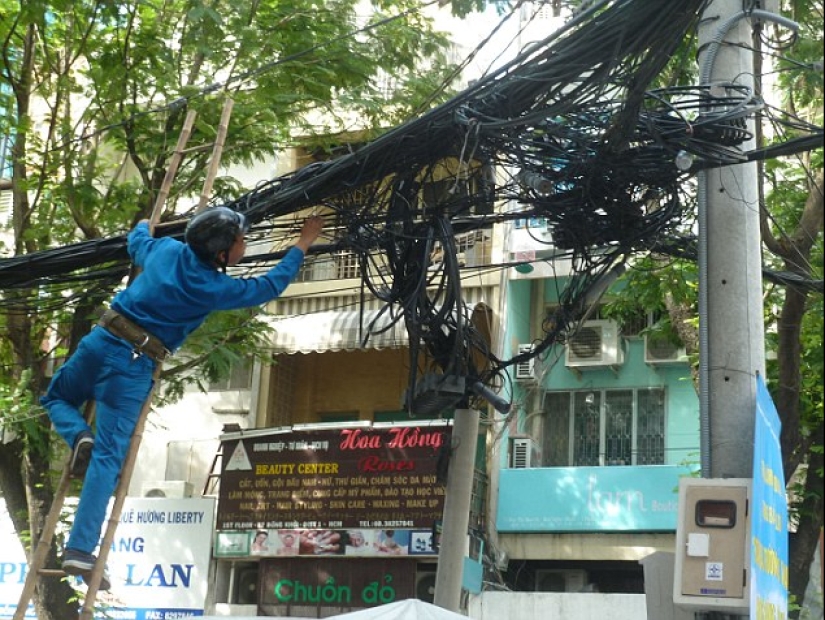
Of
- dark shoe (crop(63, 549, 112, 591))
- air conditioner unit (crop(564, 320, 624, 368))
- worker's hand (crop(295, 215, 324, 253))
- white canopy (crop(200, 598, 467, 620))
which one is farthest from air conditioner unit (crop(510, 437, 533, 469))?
dark shoe (crop(63, 549, 112, 591))

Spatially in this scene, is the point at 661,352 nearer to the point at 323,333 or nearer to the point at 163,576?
the point at 323,333

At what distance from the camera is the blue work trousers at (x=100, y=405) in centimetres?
688

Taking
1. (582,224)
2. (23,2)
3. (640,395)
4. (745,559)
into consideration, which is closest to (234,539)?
(640,395)

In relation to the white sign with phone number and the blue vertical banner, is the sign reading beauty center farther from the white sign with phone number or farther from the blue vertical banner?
the blue vertical banner

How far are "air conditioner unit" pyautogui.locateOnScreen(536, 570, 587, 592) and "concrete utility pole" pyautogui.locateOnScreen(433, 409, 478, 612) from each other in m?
9.15

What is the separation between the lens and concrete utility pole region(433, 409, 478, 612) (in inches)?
352

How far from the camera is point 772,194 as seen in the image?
40.4 feet

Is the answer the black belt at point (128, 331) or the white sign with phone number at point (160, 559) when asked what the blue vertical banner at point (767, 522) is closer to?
the black belt at point (128, 331)

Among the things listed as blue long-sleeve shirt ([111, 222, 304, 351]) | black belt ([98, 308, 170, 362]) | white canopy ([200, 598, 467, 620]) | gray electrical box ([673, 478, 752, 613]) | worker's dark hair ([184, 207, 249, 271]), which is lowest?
white canopy ([200, 598, 467, 620])

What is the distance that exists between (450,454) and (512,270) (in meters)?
9.37

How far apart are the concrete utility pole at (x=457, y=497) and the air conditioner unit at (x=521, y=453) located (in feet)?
28.2

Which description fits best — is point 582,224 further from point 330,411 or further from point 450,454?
point 330,411

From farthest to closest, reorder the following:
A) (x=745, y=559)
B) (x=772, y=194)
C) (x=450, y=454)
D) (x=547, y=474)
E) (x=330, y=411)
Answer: (x=330, y=411) < (x=547, y=474) < (x=772, y=194) < (x=450, y=454) < (x=745, y=559)

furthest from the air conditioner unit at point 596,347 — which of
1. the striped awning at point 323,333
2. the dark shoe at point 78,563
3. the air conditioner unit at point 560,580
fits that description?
the dark shoe at point 78,563
